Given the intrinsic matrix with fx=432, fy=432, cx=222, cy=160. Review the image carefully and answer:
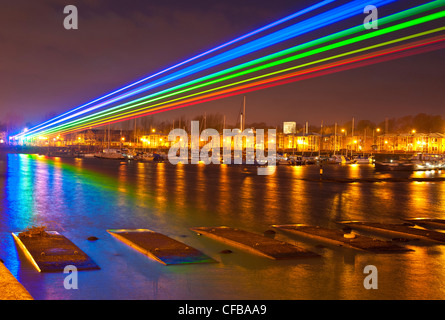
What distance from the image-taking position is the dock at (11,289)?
5277 millimetres

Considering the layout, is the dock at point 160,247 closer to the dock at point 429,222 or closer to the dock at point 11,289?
the dock at point 11,289

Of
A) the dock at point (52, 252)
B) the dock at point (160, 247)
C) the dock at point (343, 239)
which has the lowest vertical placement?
the dock at point (343, 239)

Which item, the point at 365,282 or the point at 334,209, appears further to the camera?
the point at 334,209

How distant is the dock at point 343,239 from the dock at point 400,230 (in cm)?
121

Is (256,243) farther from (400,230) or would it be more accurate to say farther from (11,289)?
(11,289)

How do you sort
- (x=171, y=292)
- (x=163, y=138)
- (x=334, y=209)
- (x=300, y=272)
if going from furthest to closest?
1. (x=163, y=138)
2. (x=334, y=209)
3. (x=300, y=272)
4. (x=171, y=292)

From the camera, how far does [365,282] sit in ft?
21.1

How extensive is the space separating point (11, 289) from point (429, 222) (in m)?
11.0

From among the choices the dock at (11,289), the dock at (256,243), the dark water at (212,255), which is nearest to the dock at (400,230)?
the dark water at (212,255)

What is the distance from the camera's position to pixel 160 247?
8.46 meters
